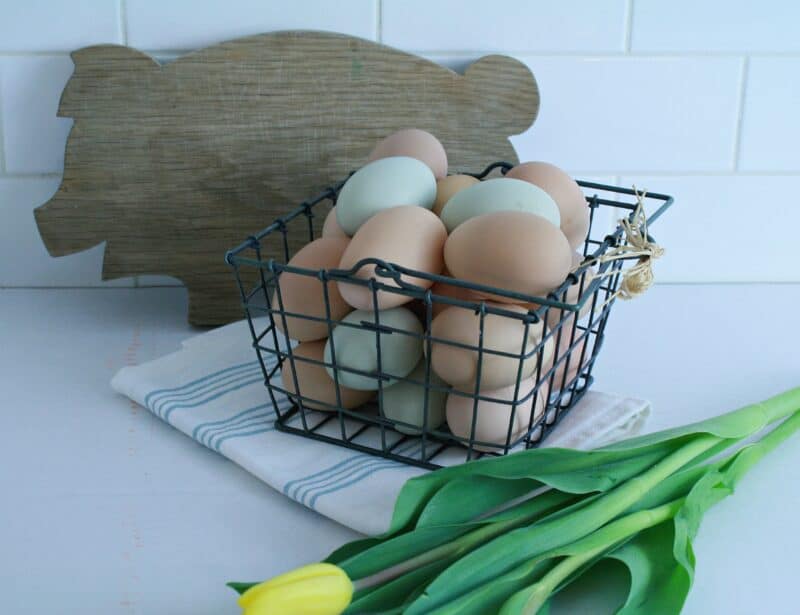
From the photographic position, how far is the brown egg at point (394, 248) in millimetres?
665

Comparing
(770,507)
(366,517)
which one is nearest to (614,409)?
(770,507)

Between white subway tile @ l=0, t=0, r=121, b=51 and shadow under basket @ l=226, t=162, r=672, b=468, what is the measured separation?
32 centimetres

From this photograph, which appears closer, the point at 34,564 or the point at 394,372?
the point at 34,564

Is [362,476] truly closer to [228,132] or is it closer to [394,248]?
[394,248]

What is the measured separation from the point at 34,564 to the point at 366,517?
21 cm

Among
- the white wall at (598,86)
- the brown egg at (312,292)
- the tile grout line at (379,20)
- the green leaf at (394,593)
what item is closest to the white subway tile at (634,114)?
the white wall at (598,86)

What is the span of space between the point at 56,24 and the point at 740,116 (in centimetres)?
70

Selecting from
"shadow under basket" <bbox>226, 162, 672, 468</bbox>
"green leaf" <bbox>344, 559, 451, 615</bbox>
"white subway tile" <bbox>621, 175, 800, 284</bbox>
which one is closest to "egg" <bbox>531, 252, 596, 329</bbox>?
"shadow under basket" <bbox>226, 162, 672, 468</bbox>

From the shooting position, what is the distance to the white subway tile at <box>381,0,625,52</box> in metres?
0.96

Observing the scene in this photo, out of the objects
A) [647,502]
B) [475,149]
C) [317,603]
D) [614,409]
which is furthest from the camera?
[475,149]

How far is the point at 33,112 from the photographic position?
98 centimetres

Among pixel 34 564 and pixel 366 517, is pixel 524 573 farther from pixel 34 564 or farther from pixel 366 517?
pixel 34 564

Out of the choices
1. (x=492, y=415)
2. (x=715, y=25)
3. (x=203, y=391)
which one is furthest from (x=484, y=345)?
(x=715, y=25)

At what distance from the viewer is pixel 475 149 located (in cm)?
97
